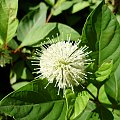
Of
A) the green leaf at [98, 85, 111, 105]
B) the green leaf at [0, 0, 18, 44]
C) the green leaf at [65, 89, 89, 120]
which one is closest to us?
the green leaf at [65, 89, 89, 120]

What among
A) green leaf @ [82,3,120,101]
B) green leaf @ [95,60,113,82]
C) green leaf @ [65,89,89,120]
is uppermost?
green leaf @ [82,3,120,101]

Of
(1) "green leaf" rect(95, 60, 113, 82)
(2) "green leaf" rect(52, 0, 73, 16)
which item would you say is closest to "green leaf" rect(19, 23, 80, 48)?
(2) "green leaf" rect(52, 0, 73, 16)

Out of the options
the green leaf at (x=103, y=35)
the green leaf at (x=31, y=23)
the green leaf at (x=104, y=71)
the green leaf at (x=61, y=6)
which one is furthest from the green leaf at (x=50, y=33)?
the green leaf at (x=104, y=71)

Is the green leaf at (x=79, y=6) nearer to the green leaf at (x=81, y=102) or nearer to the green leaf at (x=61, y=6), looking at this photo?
the green leaf at (x=61, y=6)

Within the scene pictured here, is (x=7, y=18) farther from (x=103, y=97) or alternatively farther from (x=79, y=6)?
(x=103, y=97)

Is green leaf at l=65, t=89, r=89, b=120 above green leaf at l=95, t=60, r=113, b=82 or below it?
below

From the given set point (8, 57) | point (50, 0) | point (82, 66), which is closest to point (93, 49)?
point (82, 66)

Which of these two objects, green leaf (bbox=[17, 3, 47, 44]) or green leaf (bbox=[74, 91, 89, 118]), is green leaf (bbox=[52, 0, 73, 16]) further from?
green leaf (bbox=[74, 91, 89, 118])
